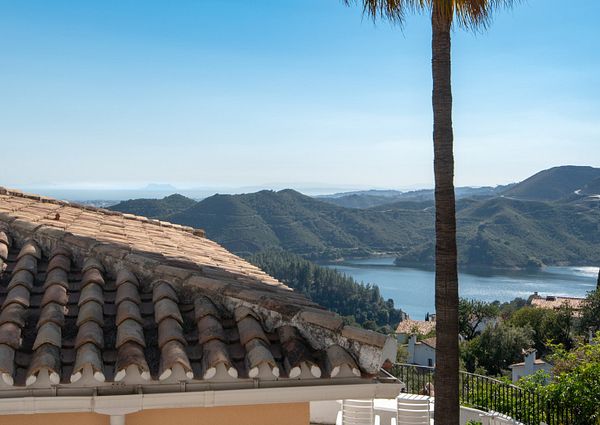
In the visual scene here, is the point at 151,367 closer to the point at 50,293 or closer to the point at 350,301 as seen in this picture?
the point at 50,293

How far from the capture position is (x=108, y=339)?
373 cm

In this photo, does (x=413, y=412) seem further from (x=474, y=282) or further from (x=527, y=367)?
(x=474, y=282)

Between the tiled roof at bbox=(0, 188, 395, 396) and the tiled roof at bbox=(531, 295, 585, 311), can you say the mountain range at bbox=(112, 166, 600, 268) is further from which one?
the tiled roof at bbox=(0, 188, 395, 396)

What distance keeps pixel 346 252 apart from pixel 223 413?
174829mm

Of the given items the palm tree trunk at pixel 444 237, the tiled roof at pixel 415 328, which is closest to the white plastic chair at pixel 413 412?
the palm tree trunk at pixel 444 237

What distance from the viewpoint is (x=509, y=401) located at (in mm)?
11219

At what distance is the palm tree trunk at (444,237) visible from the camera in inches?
219

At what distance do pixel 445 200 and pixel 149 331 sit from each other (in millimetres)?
2969

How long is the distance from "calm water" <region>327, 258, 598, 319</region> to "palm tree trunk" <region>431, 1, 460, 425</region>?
10948 centimetres

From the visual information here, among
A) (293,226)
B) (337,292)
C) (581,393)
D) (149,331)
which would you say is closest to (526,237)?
(293,226)

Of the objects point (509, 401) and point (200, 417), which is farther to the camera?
point (509, 401)

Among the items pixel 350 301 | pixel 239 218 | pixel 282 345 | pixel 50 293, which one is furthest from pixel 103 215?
pixel 239 218

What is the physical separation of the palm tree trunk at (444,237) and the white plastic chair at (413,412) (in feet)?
14.4

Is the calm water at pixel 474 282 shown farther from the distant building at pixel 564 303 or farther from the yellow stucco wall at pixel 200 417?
the yellow stucco wall at pixel 200 417
